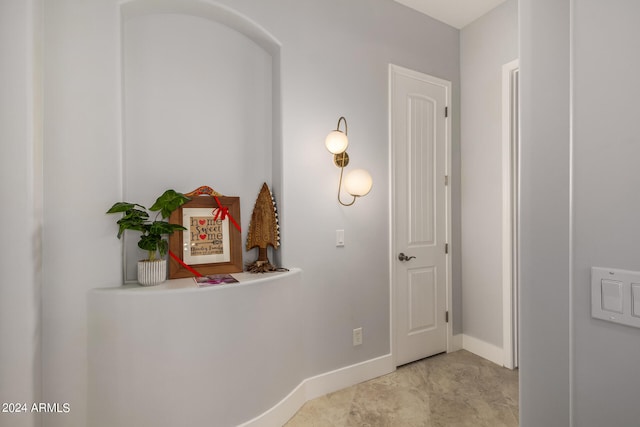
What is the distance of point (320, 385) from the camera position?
2205mm

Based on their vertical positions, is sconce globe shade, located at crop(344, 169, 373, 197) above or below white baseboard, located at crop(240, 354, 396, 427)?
above

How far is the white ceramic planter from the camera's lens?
1.67 m

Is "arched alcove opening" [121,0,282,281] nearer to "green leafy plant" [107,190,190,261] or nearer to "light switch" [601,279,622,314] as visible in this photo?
"green leafy plant" [107,190,190,261]

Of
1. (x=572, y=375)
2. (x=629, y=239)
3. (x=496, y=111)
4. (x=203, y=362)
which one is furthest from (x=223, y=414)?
(x=496, y=111)

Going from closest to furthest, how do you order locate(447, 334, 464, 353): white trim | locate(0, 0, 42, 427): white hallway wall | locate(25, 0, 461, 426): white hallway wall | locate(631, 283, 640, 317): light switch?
locate(631, 283, 640, 317): light switch < locate(0, 0, 42, 427): white hallway wall < locate(25, 0, 461, 426): white hallway wall < locate(447, 334, 464, 353): white trim

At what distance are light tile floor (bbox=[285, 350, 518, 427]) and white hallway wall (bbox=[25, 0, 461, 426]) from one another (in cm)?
22

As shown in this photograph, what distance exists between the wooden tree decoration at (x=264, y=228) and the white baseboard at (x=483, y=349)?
6.65 ft

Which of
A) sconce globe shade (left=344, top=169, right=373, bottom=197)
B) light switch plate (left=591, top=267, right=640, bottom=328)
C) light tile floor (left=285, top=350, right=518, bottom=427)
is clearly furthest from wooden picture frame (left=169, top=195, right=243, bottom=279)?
light switch plate (left=591, top=267, right=640, bottom=328)

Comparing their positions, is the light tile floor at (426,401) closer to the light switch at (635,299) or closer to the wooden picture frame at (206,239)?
the wooden picture frame at (206,239)

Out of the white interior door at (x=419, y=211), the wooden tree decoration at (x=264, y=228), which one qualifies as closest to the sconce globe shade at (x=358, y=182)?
the white interior door at (x=419, y=211)

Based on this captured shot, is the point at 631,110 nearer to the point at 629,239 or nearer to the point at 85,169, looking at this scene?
the point at 629,239

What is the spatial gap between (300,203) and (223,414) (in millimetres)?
1282

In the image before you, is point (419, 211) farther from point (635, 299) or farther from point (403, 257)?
point (635, 299)

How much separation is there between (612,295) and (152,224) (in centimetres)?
180
